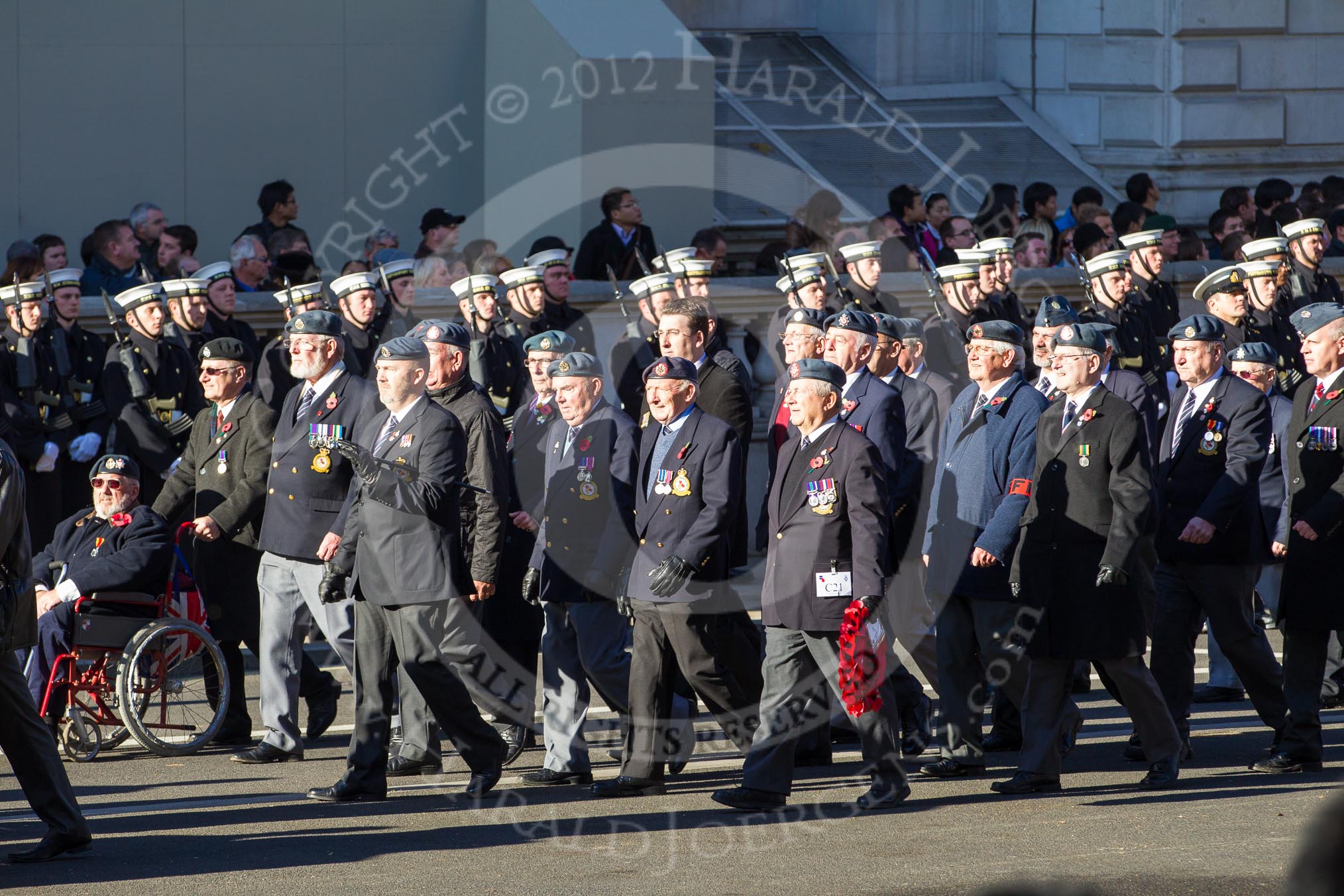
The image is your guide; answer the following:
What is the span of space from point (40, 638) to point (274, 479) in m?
1.20

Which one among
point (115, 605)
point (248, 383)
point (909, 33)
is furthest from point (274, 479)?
point (909, 33)

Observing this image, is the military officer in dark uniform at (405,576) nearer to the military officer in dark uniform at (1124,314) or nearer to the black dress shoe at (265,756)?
the black dress shoe at (265,756)

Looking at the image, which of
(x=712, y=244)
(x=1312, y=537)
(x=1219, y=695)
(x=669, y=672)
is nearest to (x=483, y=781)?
(x=669, y=672)

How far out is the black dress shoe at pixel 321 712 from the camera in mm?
9383

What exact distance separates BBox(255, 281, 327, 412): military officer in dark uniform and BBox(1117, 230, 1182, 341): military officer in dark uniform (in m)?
5.23

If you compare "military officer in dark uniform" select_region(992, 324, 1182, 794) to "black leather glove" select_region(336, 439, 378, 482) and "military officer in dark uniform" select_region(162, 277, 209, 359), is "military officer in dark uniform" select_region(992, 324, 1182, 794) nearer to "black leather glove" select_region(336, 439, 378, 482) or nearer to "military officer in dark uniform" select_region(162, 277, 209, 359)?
"black leather glove" select_region(336, 439, 378, 482)

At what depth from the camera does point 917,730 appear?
8.82 metres

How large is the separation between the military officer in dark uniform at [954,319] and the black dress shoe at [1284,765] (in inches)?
179

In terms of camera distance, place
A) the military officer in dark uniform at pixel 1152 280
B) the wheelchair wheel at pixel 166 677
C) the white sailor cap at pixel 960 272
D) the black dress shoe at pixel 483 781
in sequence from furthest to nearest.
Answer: the military officer in dark uniform at pixel 1152 280, the white sailor cap at pixel 960 272, the wheelchair wheel at pixel 166 677, the black dress shoe at pixel 483 781

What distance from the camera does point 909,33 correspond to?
1931 centimetres

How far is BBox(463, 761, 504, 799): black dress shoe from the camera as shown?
8.08 meters

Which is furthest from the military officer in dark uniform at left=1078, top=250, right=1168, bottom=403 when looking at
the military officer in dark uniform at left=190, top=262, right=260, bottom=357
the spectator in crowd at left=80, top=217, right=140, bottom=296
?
the spectator in crowd at left=80, top=217, right=140, bottom=296

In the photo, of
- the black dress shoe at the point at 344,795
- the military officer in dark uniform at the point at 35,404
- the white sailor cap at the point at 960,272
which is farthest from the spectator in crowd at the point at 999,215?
the black dress shoe at the point at 344,795

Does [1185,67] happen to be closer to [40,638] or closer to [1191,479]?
[1191,479]
